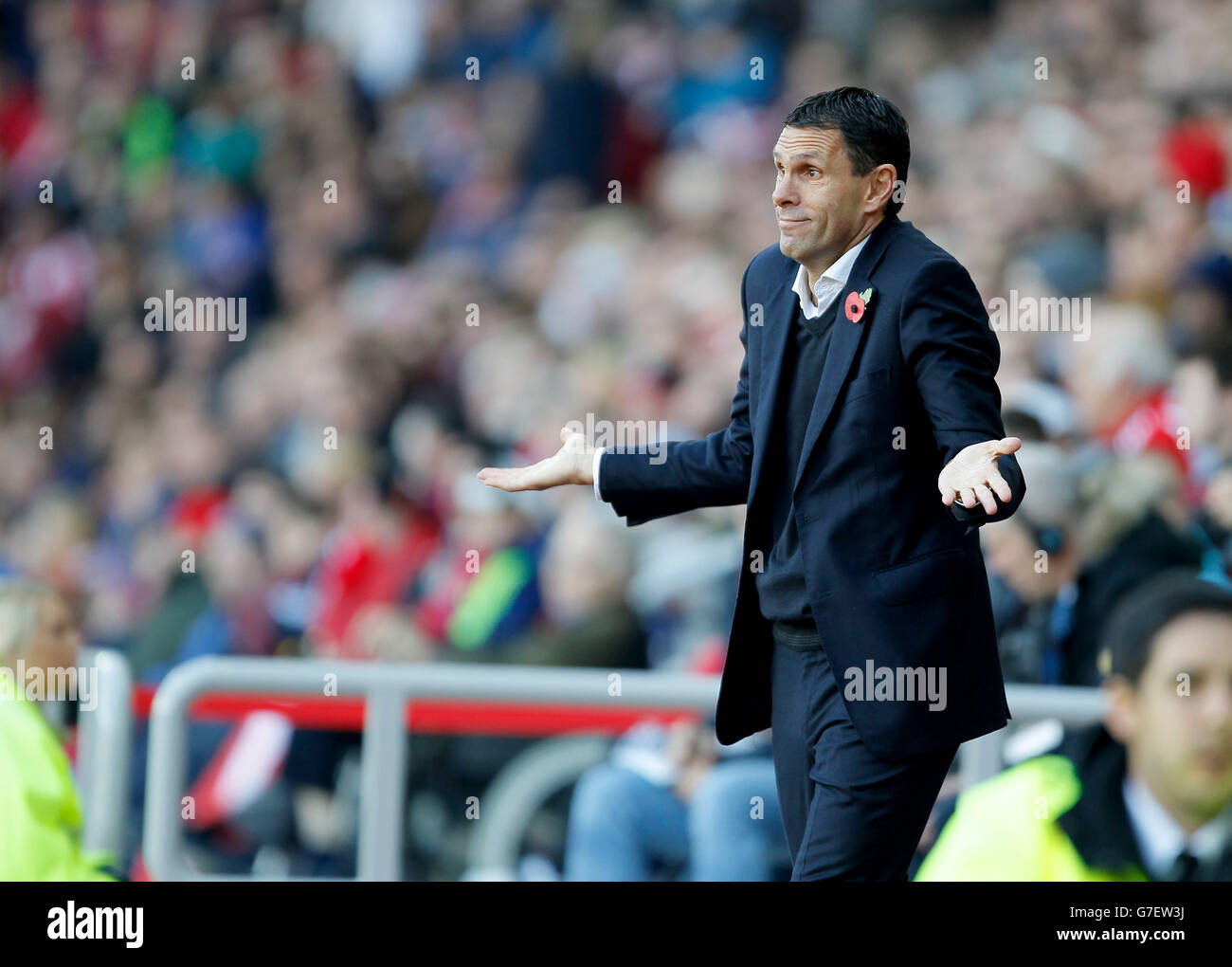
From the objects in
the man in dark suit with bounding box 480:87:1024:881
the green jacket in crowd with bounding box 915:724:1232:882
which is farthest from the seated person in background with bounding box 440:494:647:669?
the man in dark suit with bounding box 480:87:1024:881

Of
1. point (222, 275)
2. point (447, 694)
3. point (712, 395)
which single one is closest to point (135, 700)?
point (447, 694)

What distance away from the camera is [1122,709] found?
4062 mm

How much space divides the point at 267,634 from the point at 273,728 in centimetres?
141

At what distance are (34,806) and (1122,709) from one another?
2.45 metres

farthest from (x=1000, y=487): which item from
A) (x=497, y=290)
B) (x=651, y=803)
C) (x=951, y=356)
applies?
(x=497, y=290)

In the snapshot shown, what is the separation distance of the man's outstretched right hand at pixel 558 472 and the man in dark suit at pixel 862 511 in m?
0.35

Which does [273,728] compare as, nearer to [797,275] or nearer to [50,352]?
[797,275]

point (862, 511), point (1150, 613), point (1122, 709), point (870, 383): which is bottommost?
point (1122, 709)

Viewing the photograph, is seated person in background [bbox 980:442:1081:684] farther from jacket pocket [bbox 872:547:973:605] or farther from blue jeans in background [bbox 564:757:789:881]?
jacket pocket [bbox 872:547:973:605]

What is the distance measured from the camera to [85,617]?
8.66 m

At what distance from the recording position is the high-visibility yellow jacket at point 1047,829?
3.84m

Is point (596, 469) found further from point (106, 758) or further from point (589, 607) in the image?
point (589, 607)

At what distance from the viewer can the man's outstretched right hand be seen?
3283mm

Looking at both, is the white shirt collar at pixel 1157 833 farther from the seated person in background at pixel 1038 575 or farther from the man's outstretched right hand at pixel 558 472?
the man's outstretched right hand at pixel 558 472
